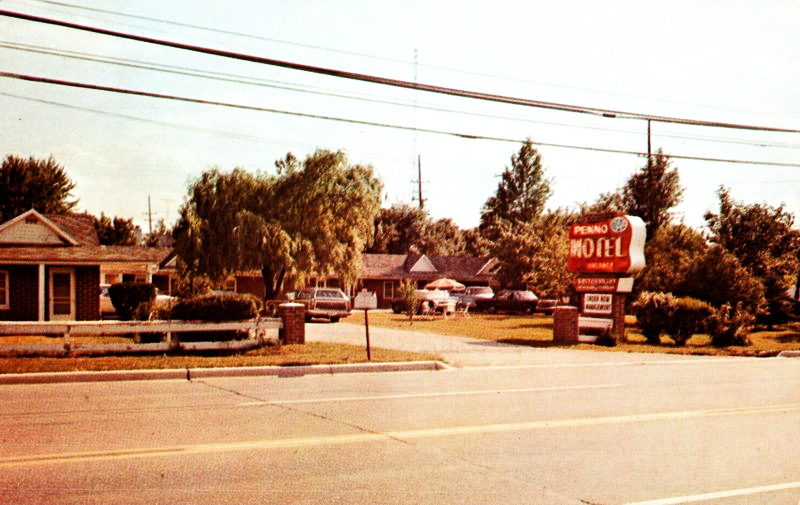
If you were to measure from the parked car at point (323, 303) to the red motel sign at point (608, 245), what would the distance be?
12042 millimetres

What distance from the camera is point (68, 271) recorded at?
1184 inches

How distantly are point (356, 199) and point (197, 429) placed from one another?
32.6 meters

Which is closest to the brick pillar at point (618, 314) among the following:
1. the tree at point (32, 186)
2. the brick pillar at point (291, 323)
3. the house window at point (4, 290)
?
the brick pillar at point (291, 323)

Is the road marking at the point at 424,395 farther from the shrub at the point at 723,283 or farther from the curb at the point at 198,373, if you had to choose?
the shrub at the point at 723,283

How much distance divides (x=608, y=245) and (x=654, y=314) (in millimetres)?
3075

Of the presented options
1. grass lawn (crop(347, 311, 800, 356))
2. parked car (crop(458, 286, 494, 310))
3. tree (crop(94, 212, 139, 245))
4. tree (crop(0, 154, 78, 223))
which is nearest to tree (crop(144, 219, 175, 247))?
tree (crop(94, 212, 139, 245))

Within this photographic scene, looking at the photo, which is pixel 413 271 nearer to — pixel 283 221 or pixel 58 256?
pixel 283 221

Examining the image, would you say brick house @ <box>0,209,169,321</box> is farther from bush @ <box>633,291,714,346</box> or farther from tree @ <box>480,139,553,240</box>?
tree @ <box>480,139,553,240</box>

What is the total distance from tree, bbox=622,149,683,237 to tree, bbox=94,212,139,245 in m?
56.6

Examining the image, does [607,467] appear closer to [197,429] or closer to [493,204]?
[197,429]

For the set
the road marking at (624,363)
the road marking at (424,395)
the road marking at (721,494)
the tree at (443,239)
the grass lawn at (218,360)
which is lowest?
the road marking at (624,363)

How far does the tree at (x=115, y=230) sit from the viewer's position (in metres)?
82.9

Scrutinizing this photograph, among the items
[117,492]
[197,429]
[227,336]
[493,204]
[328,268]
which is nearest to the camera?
[117,492]

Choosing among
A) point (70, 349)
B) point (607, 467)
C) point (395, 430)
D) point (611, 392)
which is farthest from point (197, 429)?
point (70, 349)
